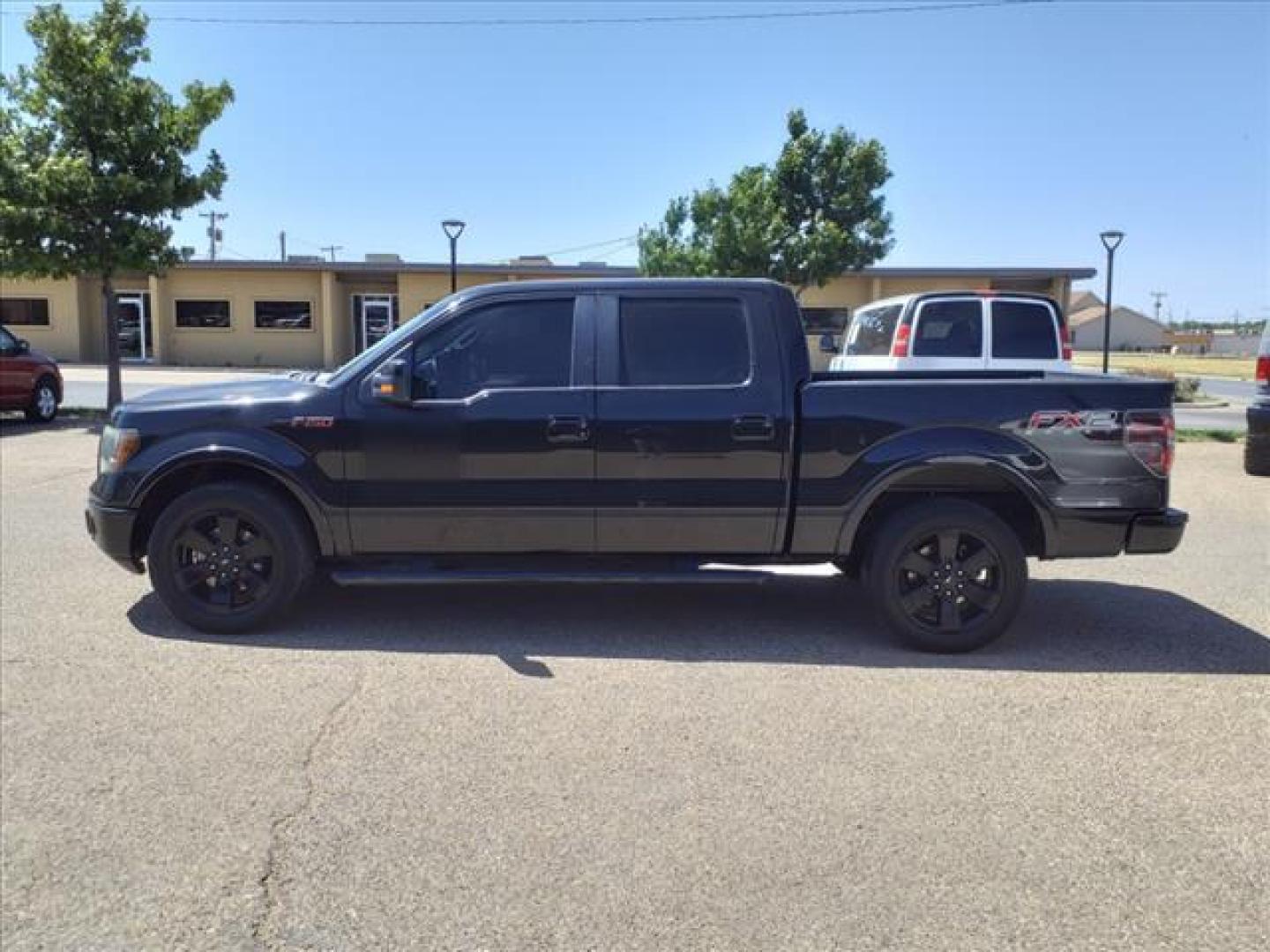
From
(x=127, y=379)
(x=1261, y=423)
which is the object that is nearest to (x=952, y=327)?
(x=1261, y=423)

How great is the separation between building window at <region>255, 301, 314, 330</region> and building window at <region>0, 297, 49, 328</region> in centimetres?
764

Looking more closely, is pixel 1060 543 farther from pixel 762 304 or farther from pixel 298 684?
pixel 298 684

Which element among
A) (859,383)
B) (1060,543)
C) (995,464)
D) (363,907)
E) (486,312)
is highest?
(486,312)

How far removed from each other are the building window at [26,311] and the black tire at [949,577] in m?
38.5

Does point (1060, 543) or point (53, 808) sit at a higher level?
point (1060, 543)

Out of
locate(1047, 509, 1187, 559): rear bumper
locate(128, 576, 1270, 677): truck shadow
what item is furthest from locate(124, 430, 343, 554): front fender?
locate(1047, 509, 1187, 559): rear bumper

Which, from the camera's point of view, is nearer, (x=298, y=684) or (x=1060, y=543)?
(x=298, y=684)

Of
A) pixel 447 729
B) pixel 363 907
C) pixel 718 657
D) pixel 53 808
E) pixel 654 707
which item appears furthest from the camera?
pixel 718 657

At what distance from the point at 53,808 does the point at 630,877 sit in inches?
79.7

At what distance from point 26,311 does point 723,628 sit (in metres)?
38.4

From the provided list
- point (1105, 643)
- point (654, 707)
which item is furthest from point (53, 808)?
point (1105, 643)

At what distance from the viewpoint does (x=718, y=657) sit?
521cm

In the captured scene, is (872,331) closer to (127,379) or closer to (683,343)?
(683,343)

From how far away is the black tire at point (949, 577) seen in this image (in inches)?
210
